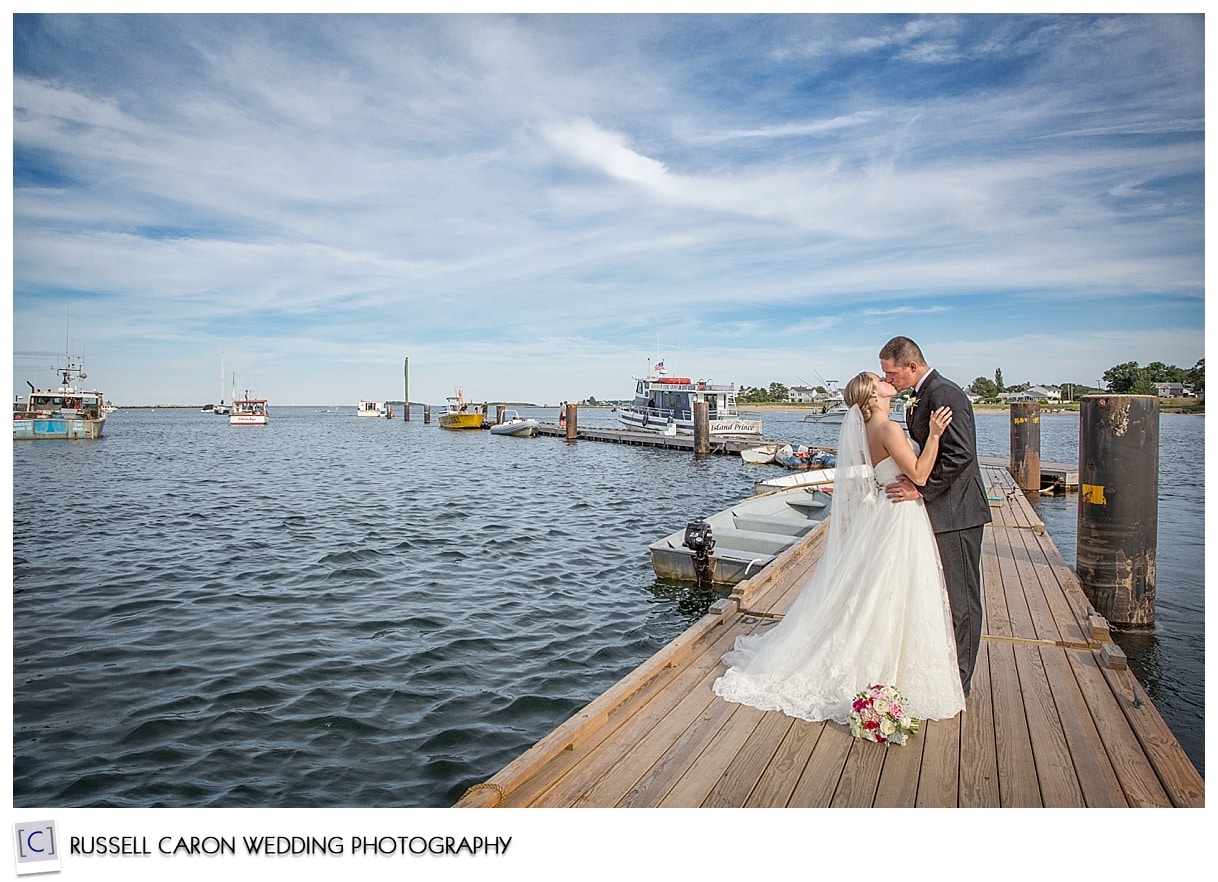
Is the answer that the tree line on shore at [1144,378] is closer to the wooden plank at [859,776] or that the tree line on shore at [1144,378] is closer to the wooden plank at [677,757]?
the wooden plank at [859,776]

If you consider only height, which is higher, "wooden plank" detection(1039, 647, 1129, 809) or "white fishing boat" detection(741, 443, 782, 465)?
"wooden plank" detection(1039, 647, 1129, 809)

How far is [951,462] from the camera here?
3.21m

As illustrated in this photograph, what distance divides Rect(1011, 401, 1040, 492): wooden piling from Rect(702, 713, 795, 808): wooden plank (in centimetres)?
1518

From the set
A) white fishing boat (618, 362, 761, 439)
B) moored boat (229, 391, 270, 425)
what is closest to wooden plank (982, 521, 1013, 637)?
white fishing boat (618, 362, 761, 439)

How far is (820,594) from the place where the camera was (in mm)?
3652

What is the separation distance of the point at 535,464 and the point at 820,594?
2348 cm

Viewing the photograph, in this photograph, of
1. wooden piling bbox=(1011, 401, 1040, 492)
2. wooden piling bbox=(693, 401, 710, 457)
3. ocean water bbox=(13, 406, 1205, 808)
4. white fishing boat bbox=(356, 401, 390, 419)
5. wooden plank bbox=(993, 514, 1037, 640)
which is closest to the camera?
ocean water bbox=(13, 406, 1205, 808)

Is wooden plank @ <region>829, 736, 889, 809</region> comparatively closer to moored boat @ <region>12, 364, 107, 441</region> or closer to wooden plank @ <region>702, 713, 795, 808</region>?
wooden plank @ <region>702, 713, 795, 808</region>

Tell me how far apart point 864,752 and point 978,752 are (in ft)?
1.45

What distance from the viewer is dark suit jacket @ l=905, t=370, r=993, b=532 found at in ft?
10.5

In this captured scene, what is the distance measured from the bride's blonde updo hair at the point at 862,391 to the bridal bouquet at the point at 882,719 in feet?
3.92

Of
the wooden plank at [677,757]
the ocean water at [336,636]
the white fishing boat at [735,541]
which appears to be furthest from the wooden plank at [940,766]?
the white fishing boat at [735,541]

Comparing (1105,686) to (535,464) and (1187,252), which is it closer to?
(1187,252)

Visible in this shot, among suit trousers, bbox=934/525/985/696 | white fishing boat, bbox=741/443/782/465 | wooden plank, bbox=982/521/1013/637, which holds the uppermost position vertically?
suit trousers, bbox=934/525/985/696
